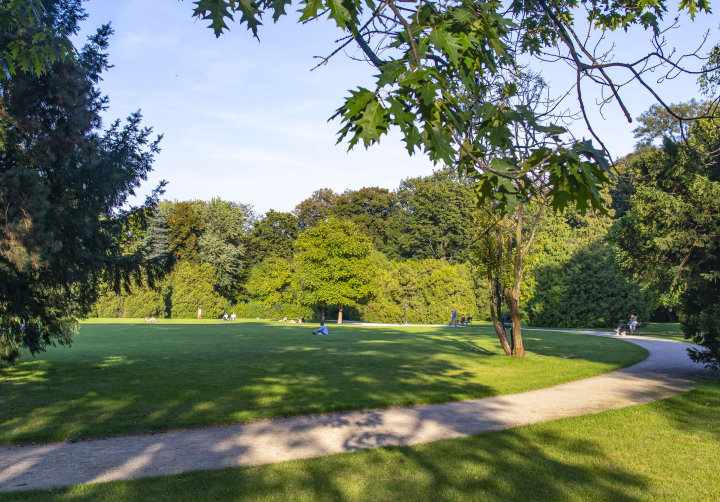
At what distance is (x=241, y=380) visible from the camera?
38.7 feet

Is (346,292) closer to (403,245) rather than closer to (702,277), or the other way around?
(403,245)

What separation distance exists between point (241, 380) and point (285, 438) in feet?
16.9

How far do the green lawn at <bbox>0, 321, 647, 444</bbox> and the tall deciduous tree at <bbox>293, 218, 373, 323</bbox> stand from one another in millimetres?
21538

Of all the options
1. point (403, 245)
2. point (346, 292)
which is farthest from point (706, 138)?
point (403, 245)

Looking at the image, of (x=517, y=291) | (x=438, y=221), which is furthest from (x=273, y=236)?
(x=517, y=291)

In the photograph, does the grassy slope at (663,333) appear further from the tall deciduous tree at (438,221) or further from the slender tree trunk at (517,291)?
the tall deciduous tree at (438,221)

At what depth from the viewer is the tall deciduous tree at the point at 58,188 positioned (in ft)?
30.3

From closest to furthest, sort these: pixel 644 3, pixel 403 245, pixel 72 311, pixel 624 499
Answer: pixel 624 499
pixel 644 3
pixel 72 311
pixel 403 245

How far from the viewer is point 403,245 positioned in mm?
60031

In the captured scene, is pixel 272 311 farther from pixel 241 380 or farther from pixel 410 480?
pixel 410 480

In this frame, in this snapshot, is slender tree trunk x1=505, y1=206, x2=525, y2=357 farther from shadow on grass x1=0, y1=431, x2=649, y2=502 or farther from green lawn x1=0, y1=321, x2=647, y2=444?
shadow on grass x1=0, y1=431, x2=649, y2=502

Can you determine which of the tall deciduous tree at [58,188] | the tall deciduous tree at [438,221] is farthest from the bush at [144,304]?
the tall deciduous tree at [58,188]

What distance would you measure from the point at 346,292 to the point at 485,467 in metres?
36.4

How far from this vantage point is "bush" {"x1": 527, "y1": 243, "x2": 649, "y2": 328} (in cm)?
3550
